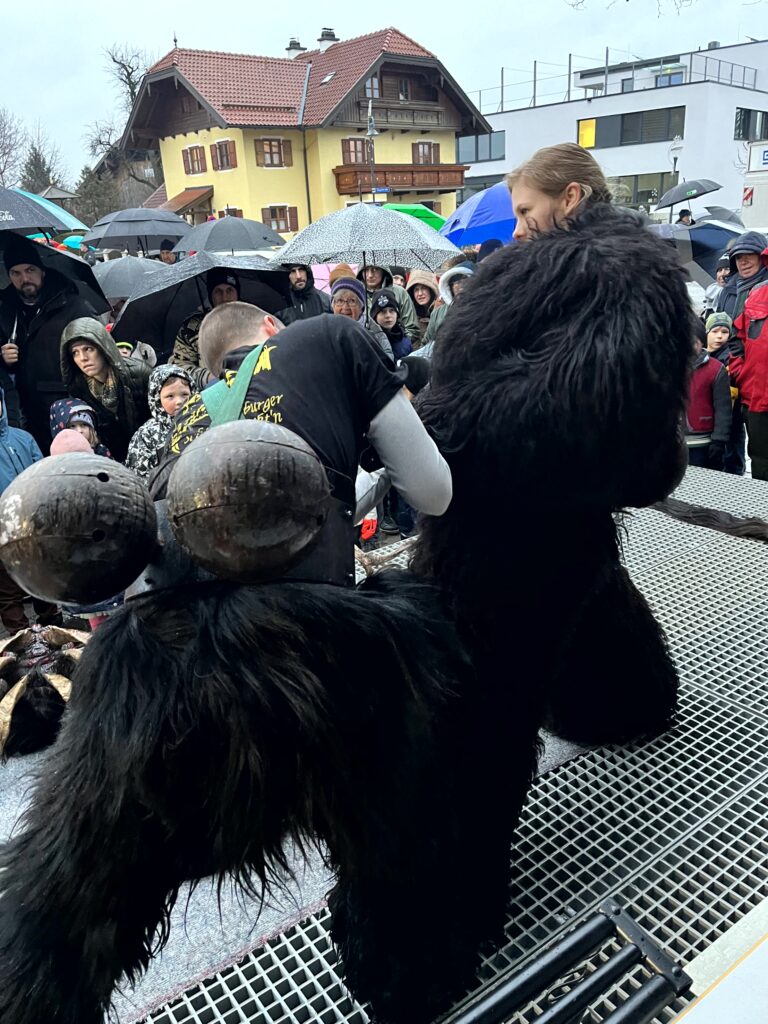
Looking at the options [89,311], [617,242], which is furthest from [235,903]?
[89,311]

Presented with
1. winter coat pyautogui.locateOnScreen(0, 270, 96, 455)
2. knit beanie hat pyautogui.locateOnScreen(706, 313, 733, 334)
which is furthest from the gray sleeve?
knit beanie hat pyautogui.locateOnScreen(706, 313, 733, 334)

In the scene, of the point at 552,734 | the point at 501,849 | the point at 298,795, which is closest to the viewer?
the point at 298,795

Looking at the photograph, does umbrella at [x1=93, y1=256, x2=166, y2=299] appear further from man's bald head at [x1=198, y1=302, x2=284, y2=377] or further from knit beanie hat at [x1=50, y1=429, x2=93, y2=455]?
knit beanie hat at [x1=50, y1=429, x2=93, y2=455]

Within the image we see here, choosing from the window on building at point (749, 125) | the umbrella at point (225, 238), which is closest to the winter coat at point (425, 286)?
the umbrella at point (225, 238)

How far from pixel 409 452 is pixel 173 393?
2.53 meters

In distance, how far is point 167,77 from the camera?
2905 cm

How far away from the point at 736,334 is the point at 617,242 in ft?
14.2

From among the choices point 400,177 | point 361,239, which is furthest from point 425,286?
point 400,177

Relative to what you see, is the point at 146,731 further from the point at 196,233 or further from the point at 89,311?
the point at 196,233

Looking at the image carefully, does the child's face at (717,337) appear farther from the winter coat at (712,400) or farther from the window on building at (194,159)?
the window on building at (194,159)

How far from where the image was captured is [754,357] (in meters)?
4.99

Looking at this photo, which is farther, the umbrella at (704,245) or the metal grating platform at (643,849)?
the umbrella at (704,245)

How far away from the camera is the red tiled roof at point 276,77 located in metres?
27.5

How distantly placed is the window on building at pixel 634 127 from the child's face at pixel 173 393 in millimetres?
34011
